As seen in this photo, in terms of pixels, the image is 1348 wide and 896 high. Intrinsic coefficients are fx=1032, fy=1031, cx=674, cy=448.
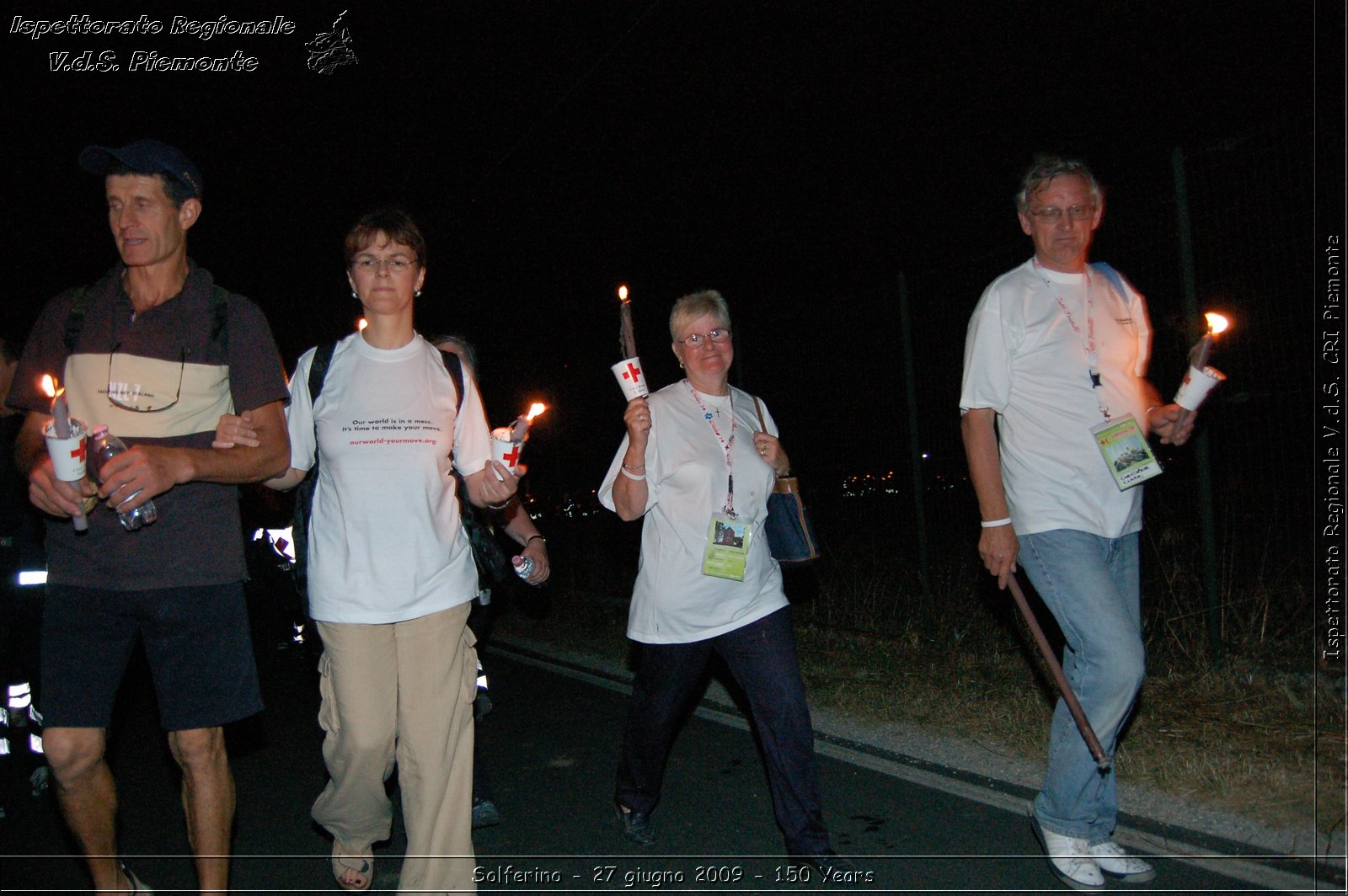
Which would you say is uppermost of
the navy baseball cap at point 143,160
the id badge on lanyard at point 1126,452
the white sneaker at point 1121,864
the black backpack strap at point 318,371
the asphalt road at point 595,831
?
the navy baseball cap at point 143,160

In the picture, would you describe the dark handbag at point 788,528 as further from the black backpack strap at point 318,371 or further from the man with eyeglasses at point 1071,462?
the black backpack strap at point 318,371

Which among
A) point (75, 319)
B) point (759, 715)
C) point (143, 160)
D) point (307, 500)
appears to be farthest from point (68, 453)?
point (759, 715)

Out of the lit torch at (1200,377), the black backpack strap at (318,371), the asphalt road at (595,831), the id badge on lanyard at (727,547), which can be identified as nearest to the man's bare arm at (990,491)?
the lit torch at (1200,377)

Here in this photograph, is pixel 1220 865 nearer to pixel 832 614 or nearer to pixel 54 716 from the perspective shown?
pixel 54 716

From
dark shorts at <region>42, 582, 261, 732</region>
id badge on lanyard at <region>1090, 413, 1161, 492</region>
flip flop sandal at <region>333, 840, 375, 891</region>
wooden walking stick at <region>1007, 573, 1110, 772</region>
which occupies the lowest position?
flip flop sandal at <region>333, 840, 375, 891</region>

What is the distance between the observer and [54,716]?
3.25 meters

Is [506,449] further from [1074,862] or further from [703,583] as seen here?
[1074,862]

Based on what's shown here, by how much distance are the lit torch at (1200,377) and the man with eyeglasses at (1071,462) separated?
0.05 meters

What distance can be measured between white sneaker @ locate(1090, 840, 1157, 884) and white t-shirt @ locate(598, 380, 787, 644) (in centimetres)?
146

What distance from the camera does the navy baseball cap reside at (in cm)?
337

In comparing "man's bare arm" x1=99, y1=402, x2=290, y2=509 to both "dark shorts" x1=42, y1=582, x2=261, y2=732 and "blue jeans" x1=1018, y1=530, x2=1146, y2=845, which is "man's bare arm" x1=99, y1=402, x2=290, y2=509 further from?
"blue jeans" x1=1018, y1=530, x2=1146, y2=845

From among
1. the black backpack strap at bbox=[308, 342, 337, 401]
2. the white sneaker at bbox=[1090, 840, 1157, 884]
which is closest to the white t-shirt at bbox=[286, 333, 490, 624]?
the black backpack strap at bbox=[308, 342, 337, 401]

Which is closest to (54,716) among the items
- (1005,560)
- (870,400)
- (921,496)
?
(1005,560)

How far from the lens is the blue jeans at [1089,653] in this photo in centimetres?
361
